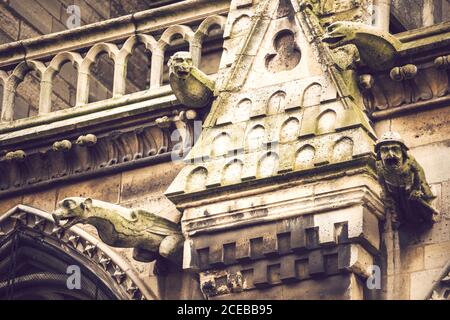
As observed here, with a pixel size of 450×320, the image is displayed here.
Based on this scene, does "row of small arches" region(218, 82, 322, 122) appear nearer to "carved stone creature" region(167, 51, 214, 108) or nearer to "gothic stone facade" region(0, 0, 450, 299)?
"gothic stone facade" region(0, 0, 450, 299)

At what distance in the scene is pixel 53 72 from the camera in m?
25.3

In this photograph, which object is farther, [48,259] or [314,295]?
[48,259]

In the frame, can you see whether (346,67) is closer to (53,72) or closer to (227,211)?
(227,211)

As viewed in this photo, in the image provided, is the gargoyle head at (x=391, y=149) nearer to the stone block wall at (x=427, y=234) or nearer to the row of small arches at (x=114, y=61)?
the stone block wall at (x=427, y=234)

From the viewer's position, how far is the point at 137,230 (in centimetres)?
2325

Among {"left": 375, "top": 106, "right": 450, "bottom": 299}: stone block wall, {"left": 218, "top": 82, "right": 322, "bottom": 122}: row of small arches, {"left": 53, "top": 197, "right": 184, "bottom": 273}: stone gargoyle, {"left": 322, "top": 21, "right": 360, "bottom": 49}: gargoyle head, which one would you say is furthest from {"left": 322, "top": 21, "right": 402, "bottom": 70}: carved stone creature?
{"left": 53, "top": 197, "right": 184, "bottom": 273}: stone gargoyle

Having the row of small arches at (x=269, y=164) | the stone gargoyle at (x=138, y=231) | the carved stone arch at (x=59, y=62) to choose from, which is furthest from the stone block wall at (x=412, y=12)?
the stone gargoyle at (x=138, y=231)

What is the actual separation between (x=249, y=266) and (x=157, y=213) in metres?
1.50

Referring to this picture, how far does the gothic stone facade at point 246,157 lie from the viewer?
73.2ft

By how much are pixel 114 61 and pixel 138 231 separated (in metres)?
2.31

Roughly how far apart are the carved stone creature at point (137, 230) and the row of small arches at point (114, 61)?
160 cm

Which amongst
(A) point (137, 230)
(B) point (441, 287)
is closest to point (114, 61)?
(A) point (137, 230)

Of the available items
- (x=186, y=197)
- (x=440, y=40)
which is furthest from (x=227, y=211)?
(x=440, y=40)
